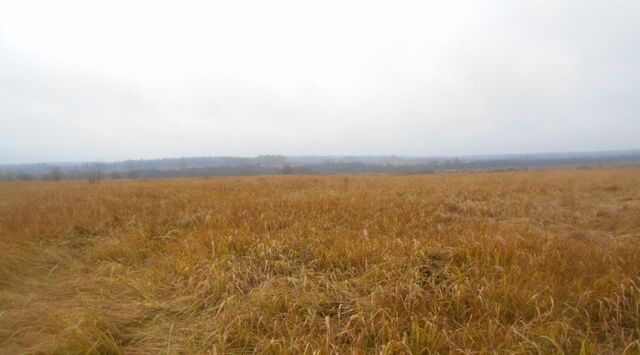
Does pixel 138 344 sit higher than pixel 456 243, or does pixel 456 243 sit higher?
pixel 456 243

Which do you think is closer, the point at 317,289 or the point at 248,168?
the point at 317,289

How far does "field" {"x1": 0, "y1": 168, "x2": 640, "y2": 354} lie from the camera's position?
2688 mm

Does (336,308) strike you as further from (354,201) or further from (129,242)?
(354,201)

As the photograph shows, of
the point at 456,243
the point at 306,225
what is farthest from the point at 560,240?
the point at 306,225

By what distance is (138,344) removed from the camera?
290cm

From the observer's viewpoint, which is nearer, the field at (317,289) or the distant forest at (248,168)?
the field at (317,289)

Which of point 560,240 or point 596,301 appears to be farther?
point 560,240

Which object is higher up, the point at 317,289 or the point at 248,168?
the point at 317,289

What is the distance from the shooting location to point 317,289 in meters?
3.57

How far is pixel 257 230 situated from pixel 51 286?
122 inches

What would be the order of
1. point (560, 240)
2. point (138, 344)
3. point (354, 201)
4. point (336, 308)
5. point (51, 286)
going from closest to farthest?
point (138, 344), point (336, 308), point (51, 286), point (560, 240), point (354, 201)

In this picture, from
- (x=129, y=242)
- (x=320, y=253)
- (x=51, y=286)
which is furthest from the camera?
(x=129, y=242)

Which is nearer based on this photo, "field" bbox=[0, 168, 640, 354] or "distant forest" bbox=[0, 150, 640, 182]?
"field" bbox=[0, 168, 640, 354]

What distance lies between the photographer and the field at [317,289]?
269 centimetres
